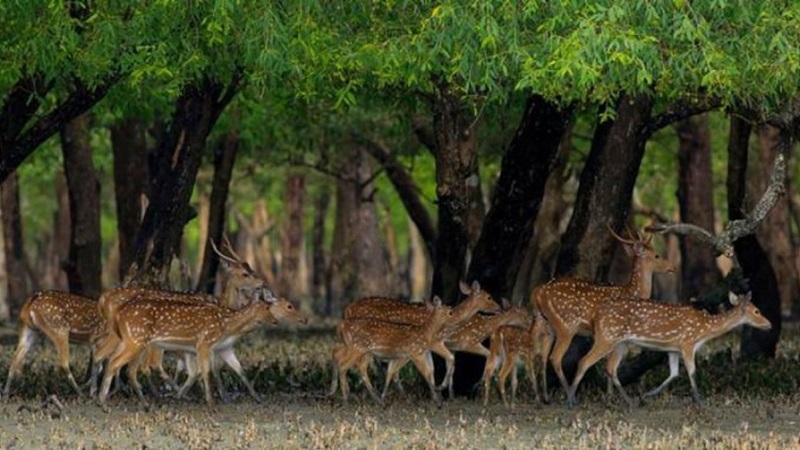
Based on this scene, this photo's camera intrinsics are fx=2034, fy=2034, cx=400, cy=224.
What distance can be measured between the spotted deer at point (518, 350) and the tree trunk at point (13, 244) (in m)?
19.3

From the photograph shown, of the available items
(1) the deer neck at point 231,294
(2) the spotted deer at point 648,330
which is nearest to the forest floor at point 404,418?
(2) the spotted deer at point 648,330

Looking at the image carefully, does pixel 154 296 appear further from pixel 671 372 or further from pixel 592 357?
pixel 671 372

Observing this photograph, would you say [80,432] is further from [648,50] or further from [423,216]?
[423,216]

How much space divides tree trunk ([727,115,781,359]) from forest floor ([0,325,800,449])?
1.06 meters

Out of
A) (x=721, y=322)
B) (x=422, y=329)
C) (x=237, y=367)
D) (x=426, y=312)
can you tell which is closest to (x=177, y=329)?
(x=237, y=367)

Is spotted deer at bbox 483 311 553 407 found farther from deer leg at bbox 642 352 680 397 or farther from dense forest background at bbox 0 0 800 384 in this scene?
dense forest background at bbox 0 0 800 384

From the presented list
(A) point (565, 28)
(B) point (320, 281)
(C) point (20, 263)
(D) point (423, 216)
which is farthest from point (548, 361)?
(B) point (320, 281)

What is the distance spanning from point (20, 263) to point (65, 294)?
23715 millimetres

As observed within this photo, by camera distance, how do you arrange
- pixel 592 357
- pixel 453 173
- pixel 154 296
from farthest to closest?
pixel 453 173, pixel 154 296, pixel 592 357

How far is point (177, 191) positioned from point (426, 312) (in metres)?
4.07

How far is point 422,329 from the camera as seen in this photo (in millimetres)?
18000

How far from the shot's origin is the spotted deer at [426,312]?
18156 millimetres

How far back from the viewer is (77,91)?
64.4 ft

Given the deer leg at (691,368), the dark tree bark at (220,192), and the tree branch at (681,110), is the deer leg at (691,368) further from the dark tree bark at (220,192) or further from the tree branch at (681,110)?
the dark tree bark at (220,192)
